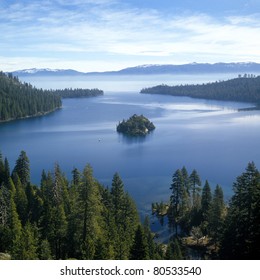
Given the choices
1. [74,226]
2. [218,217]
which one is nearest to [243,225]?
[218,217]

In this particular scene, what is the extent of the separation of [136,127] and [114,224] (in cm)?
8987

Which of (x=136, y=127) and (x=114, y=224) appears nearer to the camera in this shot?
(x=114, y=224)

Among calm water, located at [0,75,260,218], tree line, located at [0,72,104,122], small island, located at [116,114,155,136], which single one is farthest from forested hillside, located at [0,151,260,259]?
tree line, located at [0,72,104,122]

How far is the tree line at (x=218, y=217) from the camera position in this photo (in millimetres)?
25250

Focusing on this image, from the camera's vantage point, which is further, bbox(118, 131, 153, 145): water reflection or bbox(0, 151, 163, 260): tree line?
bbox(118, 131, 153, 145): water reflection

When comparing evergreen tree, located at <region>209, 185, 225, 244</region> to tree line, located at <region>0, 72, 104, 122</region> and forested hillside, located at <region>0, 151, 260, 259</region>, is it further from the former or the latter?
tree line, located at <region>0, 72, 104, 122</region>

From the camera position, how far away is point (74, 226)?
27.0 metres

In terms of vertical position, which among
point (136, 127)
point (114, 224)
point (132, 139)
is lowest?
point (114, 224)

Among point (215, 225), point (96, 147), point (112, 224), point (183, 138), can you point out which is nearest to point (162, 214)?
point (215, 225)

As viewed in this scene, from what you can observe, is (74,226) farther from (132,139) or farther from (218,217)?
(132,139)

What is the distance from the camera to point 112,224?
32.1m

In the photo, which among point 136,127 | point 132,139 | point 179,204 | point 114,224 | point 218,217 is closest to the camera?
point 114,224

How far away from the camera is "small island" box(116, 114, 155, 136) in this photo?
12012cm

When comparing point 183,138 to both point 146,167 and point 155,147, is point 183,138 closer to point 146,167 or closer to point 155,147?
point 155,147
